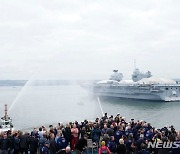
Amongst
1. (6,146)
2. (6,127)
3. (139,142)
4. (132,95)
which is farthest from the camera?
(132,95)

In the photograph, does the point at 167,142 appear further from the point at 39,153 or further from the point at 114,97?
the point at 114,97

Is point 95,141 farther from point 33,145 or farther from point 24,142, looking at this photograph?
point 24,142

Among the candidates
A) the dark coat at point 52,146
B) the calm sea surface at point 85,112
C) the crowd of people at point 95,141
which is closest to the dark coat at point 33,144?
the crowd of people at point 95,141

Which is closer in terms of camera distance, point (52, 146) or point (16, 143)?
point (52, 146)

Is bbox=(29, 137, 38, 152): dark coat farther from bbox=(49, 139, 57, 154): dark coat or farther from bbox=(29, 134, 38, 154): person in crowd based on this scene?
bbox=(49, 139, 57, 154): dark coat

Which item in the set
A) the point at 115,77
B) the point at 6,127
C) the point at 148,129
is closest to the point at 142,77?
the point at 115,77

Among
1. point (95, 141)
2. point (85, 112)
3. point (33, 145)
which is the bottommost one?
point (85, 112)

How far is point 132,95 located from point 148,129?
284 ft

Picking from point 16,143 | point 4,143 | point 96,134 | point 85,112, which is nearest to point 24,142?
point 16,143

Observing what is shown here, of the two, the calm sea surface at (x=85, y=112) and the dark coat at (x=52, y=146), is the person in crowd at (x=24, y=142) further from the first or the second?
the calm sea surface at (x=85, y=112)

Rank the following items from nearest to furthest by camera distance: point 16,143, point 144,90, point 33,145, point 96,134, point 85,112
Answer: point 16,143, point 33,145, point 96,134, point 85,112, point 144,90

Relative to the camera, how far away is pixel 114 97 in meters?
110

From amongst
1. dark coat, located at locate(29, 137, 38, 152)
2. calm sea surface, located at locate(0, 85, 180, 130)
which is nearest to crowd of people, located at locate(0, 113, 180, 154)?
dark coat, located at locate(29, 137, 38, 152)

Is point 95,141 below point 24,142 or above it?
below
